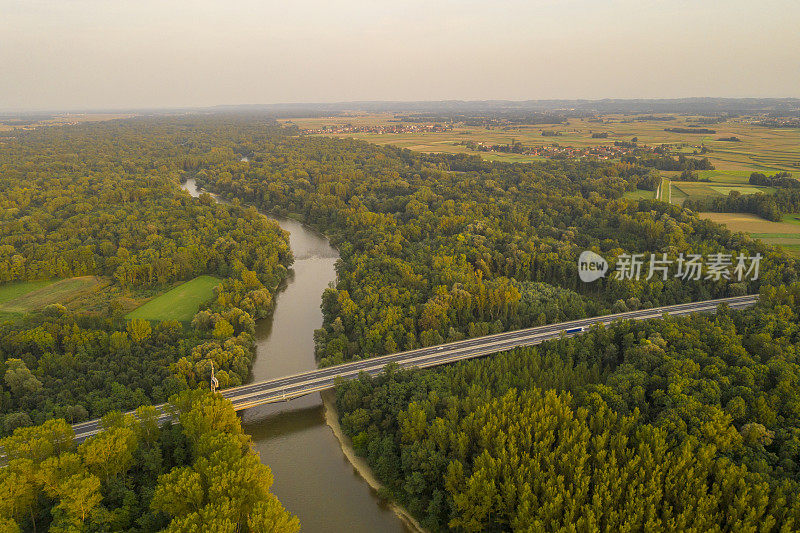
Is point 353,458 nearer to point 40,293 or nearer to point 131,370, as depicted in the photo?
point 131,370

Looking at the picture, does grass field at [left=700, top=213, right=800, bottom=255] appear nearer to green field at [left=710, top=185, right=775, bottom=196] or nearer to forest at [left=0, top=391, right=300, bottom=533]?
green field at [left=710, top=185, right=775, bottom=196]

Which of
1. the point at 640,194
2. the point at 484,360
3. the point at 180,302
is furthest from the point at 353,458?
the point at 640,194

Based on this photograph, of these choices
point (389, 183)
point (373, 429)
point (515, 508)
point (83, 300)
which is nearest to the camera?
point (515, 508)

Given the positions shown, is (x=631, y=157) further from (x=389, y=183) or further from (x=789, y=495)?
(x=789, y=495)

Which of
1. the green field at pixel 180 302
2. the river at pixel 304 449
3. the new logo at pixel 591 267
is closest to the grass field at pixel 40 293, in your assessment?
the green field at pixel 180 302

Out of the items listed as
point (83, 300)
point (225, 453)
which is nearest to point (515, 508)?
point (225, 453)
